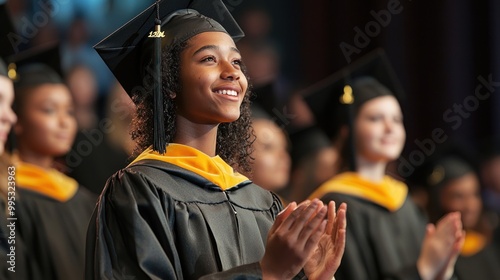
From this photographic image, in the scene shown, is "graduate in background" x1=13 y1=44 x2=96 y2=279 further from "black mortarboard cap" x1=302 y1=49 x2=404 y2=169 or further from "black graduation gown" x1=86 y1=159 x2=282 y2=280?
"black graduation gown" x1=86 y1=159 x2=282 y2=280

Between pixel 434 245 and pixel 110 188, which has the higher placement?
pixel 110 188

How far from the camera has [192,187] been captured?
240cm

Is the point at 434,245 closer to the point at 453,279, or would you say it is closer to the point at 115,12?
the point at 453,279

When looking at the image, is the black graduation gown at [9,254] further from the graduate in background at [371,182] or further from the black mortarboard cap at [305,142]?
the black mortarboard cap at [305,142]

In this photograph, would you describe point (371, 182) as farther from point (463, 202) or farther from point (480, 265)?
point (480, 265)

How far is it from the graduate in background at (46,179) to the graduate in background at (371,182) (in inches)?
52.7

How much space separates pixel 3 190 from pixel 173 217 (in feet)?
5.69

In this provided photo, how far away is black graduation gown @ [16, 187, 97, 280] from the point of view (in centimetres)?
406

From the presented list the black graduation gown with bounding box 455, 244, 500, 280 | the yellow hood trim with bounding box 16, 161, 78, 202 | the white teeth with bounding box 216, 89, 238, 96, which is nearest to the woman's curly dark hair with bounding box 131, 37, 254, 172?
the white teeth with bounding box 216, 89, 238, 96

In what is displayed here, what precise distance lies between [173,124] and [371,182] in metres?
2.53

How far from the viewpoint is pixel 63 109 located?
4.38 m

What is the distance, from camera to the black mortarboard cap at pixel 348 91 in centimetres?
499

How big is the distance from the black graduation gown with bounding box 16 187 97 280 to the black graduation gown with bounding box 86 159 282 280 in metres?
1.82

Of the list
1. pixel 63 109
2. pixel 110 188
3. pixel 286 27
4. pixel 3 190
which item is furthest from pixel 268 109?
pixel 110 188
